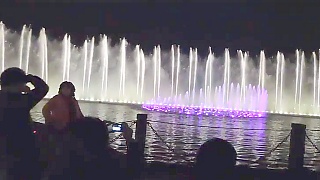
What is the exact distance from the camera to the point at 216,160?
208 cm

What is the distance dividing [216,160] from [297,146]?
595 centimetres

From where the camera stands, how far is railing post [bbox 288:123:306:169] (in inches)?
300

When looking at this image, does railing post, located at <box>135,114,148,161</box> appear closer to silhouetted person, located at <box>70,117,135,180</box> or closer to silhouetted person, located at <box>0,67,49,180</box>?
silhouetted person, located at <box>0,67,49,180</box>

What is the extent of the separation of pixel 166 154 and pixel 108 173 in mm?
7983

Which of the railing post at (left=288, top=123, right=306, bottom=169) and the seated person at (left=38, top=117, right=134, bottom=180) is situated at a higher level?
the seated person at (left=38, top=117, right=134, bottom=180)

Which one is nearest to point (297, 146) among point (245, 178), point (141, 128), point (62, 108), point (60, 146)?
point (245, 178)

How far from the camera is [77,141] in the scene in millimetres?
2414

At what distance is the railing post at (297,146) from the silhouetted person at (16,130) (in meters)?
5.15

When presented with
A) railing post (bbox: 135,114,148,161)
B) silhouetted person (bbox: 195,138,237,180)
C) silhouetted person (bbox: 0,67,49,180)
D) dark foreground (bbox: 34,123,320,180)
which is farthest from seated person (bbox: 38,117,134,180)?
railing post (bbox: 135,114,148,161)

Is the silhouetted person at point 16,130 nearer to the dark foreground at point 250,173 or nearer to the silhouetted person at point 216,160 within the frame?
the silhouetted person at point 216,160

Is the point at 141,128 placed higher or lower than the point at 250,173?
higher

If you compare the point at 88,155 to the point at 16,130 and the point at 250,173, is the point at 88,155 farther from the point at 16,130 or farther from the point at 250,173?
the point at 250,173

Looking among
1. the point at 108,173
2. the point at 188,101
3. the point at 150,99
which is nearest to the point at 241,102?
the point at 188,101

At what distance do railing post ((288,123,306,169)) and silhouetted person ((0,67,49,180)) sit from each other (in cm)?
515
